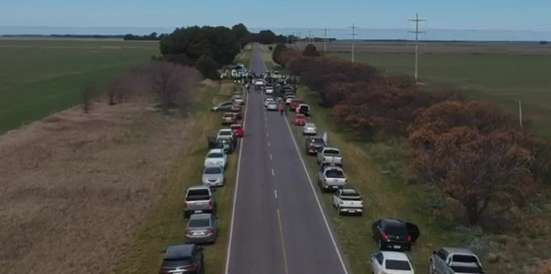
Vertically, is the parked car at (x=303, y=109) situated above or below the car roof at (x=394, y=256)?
below

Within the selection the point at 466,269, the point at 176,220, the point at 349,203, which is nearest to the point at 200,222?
the point at 176,220

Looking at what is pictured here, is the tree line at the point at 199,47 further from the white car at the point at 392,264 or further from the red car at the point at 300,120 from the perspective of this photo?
the white car at the point at 392,264

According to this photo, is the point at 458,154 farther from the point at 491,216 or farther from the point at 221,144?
the point at 221,144

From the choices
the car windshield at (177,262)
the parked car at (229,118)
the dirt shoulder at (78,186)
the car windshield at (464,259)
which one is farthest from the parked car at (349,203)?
the parked car at (229,118)

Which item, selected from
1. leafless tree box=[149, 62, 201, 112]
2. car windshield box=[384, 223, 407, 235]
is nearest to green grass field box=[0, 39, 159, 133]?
leafless tree box=[149, 62, 201, 112]

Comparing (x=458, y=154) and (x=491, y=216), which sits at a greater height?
(x=458, y=154)

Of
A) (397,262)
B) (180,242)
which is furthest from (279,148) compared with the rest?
(397,262)

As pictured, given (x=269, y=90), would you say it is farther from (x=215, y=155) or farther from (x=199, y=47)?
(x=215, y=155)

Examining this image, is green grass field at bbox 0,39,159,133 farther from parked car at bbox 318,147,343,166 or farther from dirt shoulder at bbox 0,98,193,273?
parked car at bbox 318,147,343,166
